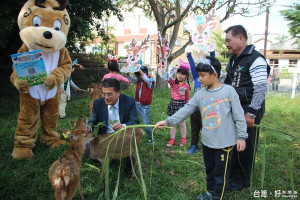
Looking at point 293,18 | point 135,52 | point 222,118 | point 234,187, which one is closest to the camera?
point 222,118

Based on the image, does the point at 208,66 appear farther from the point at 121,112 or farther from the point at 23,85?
the point at 23,85

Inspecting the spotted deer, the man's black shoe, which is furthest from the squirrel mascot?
the man's black shoe

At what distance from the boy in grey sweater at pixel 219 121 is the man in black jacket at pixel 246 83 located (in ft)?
0.76

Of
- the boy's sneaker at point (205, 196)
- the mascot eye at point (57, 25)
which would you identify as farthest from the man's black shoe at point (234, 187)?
the mascot eye at point (57, 25)

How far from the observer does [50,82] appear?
3.33 meters

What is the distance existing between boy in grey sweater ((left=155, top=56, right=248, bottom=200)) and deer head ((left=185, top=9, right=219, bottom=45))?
Result: 1252 mm

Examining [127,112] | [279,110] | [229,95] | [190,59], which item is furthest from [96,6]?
[279,110]

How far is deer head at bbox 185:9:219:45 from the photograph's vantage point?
358 cm

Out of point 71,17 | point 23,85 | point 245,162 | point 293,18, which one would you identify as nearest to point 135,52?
point 23,85

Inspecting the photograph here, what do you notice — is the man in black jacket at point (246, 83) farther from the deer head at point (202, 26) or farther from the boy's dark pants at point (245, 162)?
the deer head at point (202, 26)

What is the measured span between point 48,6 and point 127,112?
1.97m

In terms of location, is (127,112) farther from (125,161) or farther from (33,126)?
(33,126)

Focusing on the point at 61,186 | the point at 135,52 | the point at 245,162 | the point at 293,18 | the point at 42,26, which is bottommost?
the point at 245,162

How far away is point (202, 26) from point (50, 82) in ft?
7.85
